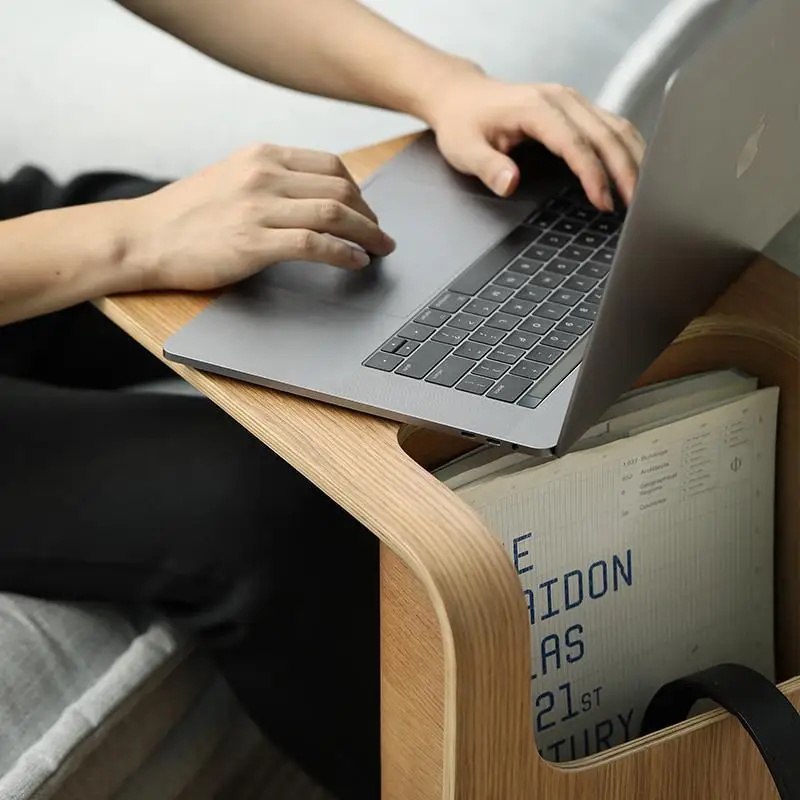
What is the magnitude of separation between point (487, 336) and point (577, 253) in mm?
129

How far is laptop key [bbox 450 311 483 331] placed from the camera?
68cm

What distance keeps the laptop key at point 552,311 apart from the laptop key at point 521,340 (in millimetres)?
26

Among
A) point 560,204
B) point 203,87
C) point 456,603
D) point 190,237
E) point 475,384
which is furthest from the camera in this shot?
point 203,87

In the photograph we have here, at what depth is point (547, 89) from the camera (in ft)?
2.85

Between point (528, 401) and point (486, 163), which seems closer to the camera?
point (528, 401)

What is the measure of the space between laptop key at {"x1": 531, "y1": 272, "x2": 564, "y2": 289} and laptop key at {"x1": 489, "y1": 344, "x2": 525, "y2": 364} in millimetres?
83

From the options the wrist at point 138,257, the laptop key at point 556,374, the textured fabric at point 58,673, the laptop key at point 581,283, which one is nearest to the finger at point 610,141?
the laptop key at point 581,283

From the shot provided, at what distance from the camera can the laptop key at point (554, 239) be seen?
2.55 feet

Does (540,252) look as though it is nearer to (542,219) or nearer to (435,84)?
(542,219)

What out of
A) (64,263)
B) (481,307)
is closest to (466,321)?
(481,307)

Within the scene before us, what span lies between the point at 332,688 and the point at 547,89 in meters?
0.44

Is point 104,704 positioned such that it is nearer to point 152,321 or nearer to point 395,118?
point 152,321

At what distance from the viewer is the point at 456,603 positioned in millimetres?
518

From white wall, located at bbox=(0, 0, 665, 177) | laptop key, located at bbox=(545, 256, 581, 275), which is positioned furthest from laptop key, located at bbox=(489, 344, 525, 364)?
white wall, located at bbox=(0, 0, 665, 177)
